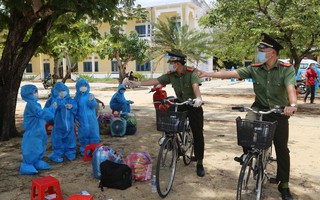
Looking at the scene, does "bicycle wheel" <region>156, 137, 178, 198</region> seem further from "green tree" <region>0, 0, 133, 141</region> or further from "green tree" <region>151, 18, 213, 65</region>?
"green tree" <region>151, 18, 213, 65</region>

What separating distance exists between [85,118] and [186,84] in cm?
222

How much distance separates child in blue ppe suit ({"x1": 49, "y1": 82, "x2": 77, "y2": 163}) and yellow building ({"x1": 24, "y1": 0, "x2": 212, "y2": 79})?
90.2ft

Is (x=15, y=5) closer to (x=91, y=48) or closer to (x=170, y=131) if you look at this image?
(x=170, y=131)

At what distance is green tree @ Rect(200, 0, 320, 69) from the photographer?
32.5ft

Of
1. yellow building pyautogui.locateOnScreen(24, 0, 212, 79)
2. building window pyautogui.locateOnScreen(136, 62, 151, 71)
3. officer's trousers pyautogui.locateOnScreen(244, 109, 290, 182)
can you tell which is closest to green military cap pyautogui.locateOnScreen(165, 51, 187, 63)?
officer's trousers pyautogui.locateOnScreen(244, 109, 290, 182)

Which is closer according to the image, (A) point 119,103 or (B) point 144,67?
(A) point 119,103

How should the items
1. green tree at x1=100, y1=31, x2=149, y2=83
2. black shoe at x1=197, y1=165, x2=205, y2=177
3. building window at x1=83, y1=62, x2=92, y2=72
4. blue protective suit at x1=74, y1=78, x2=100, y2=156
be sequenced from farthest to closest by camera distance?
building window at x1=83, y1=62, x2=92, y2=72 → green tree at x1=100, y1=31, x2=149, y2=83 → blue protective suit at x1=74, y1=78, x2=100, y2=156 → black shoe at x1=197, y1=165, x2=205, y2=177

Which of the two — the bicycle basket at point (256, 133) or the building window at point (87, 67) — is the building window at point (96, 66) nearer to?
the building window at point (87, 67)

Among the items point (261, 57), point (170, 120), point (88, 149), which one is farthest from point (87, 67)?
point (261, 57)

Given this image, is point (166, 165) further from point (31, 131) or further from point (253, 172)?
point (31, 131)

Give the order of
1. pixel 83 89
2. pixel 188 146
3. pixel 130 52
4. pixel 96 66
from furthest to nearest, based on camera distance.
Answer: pixel 96 66
pixel 130 52
pixel 83 89
pixel 188 146

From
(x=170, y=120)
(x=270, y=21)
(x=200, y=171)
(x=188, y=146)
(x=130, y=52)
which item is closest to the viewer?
(x=170, y=120)

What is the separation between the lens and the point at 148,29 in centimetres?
3681

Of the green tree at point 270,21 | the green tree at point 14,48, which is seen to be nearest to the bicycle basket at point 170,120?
the green tree at point 14,48
